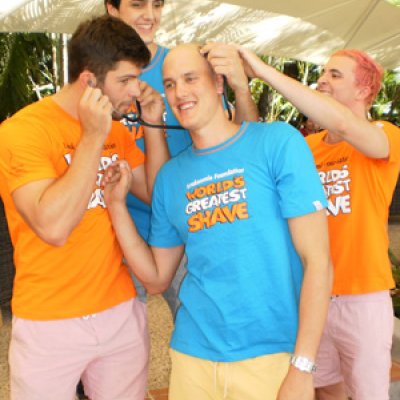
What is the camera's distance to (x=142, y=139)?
2500 mm

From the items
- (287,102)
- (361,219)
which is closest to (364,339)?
(361,219)

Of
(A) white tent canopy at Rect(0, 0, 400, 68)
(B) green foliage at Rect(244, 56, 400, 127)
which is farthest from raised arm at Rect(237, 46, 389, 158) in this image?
(B) green foliage at Rect(244, 56, 400, 127)

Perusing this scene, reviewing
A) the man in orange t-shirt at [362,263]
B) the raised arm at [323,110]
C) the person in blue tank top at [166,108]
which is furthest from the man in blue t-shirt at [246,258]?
the man in orange t-shirt at [362,263]

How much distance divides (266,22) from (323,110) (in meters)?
5.16

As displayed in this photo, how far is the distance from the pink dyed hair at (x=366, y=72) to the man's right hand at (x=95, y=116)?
1288 mm

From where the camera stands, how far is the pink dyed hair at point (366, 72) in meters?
2.61

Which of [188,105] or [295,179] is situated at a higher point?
[188,105]

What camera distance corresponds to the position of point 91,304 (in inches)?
79.5

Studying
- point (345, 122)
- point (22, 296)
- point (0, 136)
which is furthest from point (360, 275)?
point (0, 136)

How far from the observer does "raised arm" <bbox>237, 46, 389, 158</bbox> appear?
2.02 metres

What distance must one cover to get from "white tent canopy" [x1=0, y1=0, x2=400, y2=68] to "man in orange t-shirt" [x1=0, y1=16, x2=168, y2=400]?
3.66 m

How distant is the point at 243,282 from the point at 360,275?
867 millimetres

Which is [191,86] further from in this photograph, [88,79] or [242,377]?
[242,377]

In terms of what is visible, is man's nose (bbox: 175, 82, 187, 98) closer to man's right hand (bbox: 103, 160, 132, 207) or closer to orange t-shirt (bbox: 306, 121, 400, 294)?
man's right hand (bbox: 103, 160, 132, 207)
